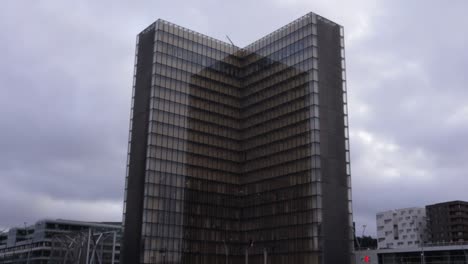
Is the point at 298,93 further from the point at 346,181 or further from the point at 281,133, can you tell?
the point at 346,181

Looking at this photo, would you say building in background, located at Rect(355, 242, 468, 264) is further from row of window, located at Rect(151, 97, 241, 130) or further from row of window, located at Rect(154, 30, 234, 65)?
row of window, located at Rect(154, 30, 234, 65)

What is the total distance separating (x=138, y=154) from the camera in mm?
122562

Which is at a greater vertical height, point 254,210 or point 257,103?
point 257,103

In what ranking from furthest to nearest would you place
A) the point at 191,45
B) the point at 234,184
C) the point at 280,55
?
the point at 191,45 < the point at 234,184 < the point at 280,55

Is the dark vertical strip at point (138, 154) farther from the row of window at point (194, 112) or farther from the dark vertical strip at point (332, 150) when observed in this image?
the dark vertical strip at point (332, 150)

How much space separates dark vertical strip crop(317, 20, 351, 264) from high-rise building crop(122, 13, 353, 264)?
0.71 ft

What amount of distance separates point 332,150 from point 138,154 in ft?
131

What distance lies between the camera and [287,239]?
382 feet

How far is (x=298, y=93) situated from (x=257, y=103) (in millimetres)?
14090

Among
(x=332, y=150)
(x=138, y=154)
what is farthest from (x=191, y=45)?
(x=332, y=150)

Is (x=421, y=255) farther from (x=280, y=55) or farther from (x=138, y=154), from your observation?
(x=138, y=154)

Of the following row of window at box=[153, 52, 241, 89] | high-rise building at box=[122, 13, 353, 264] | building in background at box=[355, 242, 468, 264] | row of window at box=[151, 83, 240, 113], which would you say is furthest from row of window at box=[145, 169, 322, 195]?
row of window at box=[153, 52, 241, 89]

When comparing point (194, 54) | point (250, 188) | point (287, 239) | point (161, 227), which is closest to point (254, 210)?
point (250, 188)

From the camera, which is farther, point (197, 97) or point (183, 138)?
point (197, 97)
